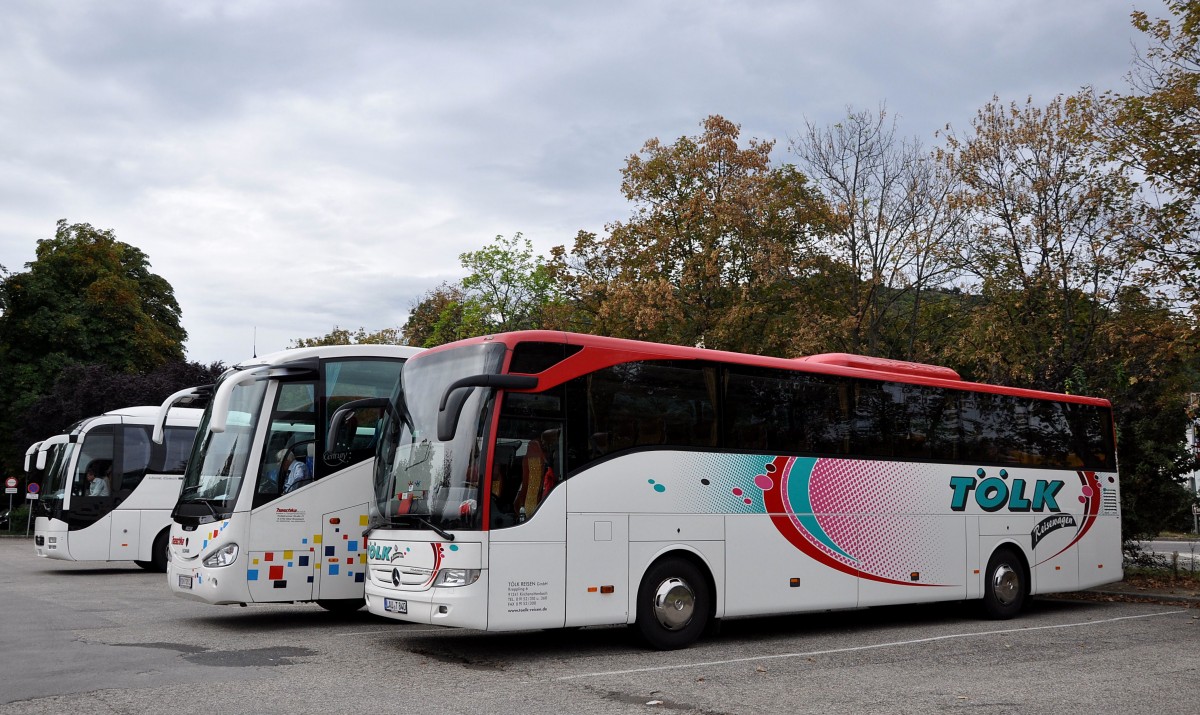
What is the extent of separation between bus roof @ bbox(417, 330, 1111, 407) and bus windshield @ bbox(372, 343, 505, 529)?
0.24 m

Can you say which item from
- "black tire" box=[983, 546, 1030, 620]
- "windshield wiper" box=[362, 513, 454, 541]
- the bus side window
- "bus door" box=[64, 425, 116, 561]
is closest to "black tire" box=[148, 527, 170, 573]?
"bus door" box=[64, 425, 116, 561]

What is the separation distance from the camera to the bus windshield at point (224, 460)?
42.1ft

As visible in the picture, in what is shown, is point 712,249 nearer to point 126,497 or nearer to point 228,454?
point 126,497

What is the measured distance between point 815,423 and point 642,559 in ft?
10.2

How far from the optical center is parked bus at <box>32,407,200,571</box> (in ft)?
73.4

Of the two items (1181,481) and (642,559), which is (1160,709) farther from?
(1181,481)

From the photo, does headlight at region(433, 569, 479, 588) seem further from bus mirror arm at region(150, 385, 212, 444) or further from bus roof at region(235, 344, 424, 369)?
bus mirror arm at region(150, 385, 212, 444)

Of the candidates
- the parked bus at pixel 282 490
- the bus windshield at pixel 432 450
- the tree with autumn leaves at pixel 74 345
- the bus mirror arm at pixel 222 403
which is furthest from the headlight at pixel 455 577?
the tree with autumn leaves at pixel 74 345

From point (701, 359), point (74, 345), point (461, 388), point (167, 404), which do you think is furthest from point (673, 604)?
point (74, 345)

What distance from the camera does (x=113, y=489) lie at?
22.6 metres

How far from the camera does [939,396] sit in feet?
48.2

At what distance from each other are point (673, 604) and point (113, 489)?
15.7 meters

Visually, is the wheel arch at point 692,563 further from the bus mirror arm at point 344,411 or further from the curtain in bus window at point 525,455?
the bus mirror arm at point 344,411

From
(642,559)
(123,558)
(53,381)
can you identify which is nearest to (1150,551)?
(642,559)
